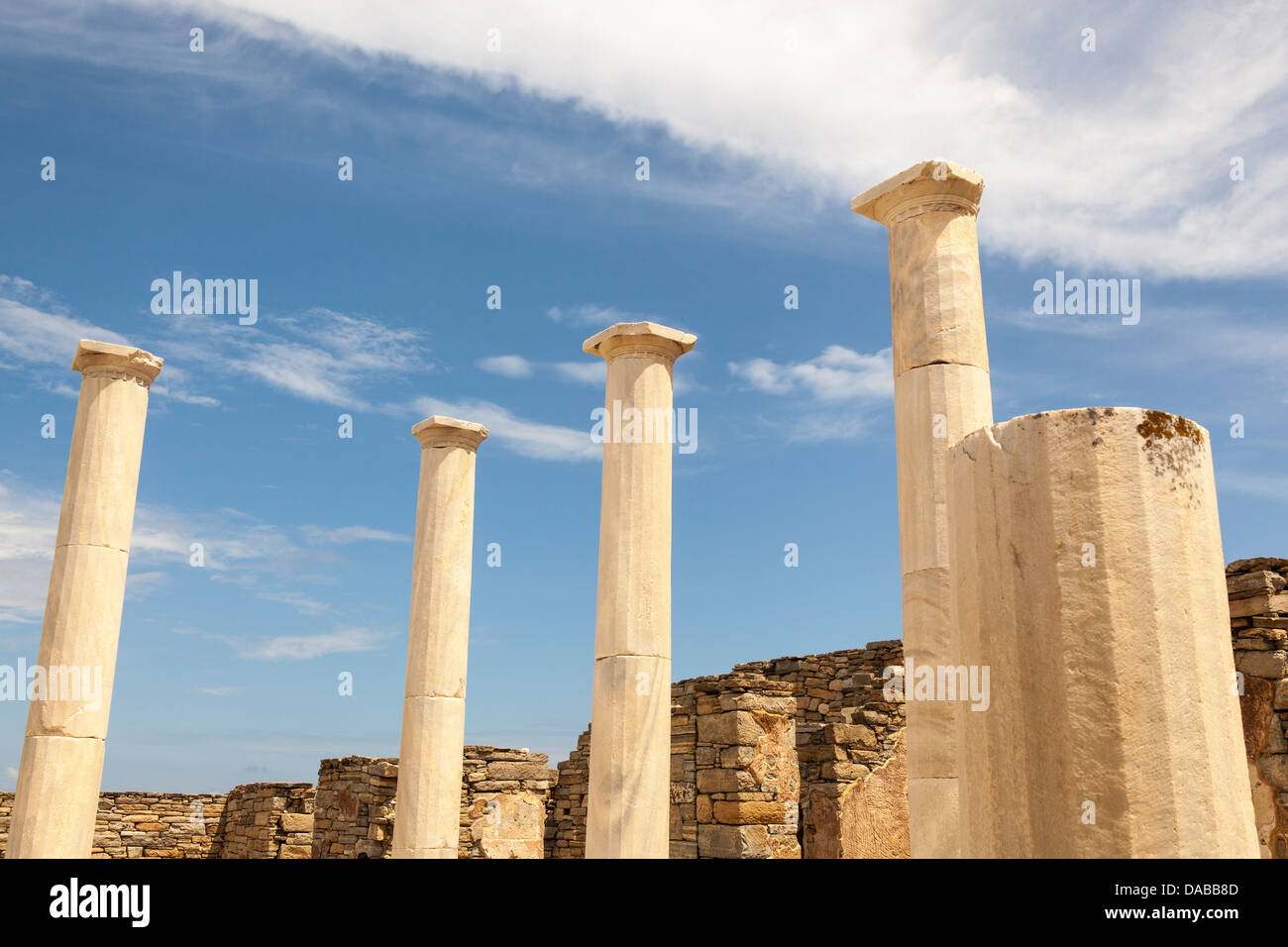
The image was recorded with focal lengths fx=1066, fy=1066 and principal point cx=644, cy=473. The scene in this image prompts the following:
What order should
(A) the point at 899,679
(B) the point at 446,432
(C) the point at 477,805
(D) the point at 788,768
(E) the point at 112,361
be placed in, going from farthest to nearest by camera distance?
(C) the point at 477,805 < (A) the point at 899,679 < (B) the point at 446,432 < (D) the point at 788,768 < (E) the point at 112,361

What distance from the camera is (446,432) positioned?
13.9 meters

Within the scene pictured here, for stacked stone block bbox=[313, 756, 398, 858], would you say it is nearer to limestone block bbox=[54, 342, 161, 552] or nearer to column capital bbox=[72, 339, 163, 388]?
limestone block bbox=[54, 342, 161, 552]

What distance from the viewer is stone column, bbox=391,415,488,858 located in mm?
12930

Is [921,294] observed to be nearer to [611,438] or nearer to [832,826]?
[611,438]

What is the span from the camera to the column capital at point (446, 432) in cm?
1379

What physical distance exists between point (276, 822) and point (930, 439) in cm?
1763

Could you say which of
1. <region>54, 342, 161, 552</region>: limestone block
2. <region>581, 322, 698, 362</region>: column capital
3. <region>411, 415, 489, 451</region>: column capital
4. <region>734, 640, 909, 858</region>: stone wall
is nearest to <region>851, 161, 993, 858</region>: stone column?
<region>581, 322, 698, 362</region>: column capital

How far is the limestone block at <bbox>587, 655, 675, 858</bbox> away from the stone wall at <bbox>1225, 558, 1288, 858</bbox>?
5.77 m

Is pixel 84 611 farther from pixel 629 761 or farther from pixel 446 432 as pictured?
pixel 629 761

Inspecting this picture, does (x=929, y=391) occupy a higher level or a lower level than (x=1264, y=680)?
higher

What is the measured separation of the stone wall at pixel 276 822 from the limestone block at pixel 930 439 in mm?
16727

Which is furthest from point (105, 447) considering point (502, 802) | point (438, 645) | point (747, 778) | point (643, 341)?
point (502, 802)
